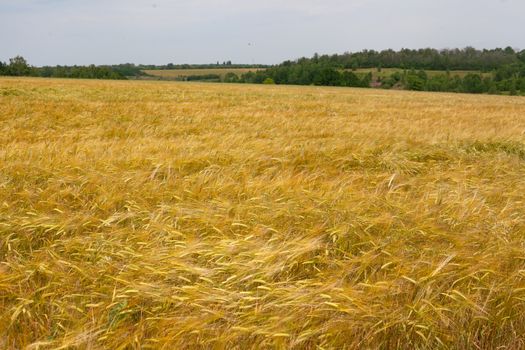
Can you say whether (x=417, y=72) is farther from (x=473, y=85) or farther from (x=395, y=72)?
(x=473, y=85)

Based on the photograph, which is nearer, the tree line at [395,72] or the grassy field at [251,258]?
the grassy field at [251,258]

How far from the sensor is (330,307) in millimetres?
1646

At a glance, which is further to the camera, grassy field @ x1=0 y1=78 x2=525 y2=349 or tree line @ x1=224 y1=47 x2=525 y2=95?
tree line @ x1=224 y1=47 x2=525 y2=95

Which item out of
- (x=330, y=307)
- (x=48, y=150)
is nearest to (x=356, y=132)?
(x=48, y=150)

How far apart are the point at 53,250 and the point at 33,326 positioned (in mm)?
537

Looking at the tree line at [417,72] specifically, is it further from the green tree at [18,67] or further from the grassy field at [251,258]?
the grassy field at [251,258]

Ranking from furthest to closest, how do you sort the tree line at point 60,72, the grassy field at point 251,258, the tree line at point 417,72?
1. the tree line at point 60,72
2. the tree line at point 417,72
3. the grassy field at point 251,258

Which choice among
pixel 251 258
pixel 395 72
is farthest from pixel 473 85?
pixel 251 258

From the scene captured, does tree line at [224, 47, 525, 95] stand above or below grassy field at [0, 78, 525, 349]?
above

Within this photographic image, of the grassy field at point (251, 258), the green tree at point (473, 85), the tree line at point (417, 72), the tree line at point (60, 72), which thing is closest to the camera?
the grassy field at point (251, 258)

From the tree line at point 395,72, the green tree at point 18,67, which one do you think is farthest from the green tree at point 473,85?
the green tree at point 18,67

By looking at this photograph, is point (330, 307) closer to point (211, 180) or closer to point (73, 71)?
point (211, 180)

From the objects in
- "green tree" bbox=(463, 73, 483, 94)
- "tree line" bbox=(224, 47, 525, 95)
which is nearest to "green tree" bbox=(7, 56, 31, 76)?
"tree line" bbox=(224, 47, 525, 95)

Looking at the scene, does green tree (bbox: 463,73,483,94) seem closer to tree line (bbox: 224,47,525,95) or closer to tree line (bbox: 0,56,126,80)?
tree line (bbox: 224,47,525,95)
